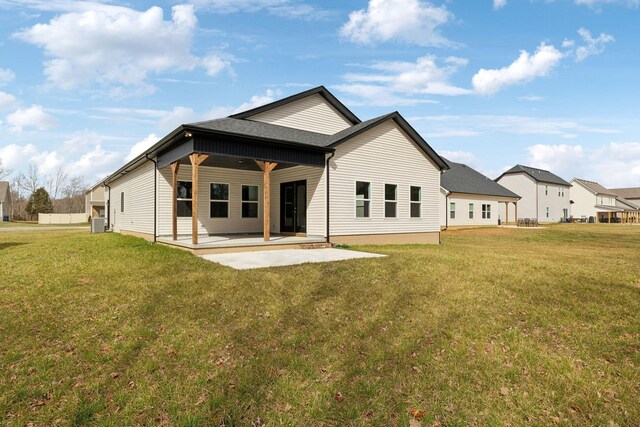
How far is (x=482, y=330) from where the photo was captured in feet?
17.0

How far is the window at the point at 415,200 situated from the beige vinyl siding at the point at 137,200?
11829mm

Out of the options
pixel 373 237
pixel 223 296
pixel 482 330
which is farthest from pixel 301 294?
pixel 373 237

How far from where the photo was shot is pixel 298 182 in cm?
1518

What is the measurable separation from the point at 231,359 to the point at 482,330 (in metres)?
3.63

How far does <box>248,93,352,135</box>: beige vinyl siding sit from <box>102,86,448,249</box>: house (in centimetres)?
5

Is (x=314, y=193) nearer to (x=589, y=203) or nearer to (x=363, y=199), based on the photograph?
(x=363, y=199)

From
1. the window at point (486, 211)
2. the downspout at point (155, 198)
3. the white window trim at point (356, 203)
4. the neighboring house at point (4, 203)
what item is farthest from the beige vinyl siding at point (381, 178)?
the neighboring house at point (4, 203)

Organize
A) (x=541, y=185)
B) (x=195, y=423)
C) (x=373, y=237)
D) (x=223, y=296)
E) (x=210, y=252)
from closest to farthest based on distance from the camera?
(x=195, y=423) → (x=223, y=296) → (x=210, y=252) → (x=373, y=237) → (x=541, y=185)

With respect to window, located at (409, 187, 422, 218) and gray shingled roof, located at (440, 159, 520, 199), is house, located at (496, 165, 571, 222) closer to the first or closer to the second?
gray shingled roof, located at (440, 159, 520, 199)

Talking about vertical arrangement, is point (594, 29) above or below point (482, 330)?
above

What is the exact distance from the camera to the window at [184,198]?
48.6 ft

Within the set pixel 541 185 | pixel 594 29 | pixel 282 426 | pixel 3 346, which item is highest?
pixel 594 29

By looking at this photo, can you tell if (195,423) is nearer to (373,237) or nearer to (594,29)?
(373,237)

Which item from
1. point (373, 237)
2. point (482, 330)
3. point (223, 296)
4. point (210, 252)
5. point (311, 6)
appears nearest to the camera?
point (482, 330)
